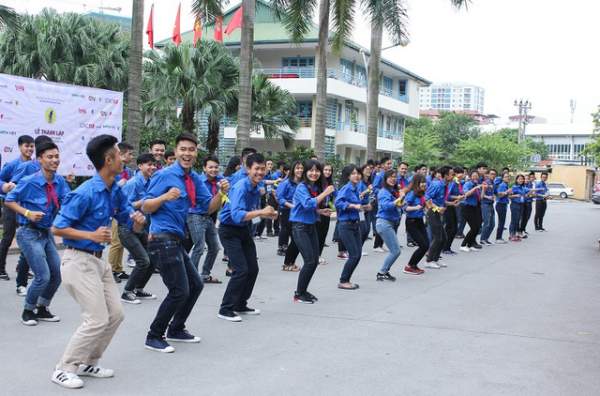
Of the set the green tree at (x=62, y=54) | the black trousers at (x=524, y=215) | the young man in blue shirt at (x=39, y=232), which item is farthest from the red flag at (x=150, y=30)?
the young man in blue shirt at (x=39, y=232)

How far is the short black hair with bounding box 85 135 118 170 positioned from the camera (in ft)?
16.2

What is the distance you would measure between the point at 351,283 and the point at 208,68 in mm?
15488

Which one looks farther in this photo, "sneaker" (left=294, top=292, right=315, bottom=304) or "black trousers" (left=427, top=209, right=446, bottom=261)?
"black trousers" (left=427, top=209, right=446, bottom=261)

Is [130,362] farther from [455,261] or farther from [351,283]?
[455,261]

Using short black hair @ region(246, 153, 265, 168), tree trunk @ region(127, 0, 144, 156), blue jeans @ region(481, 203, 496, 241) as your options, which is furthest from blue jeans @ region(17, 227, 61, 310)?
blue jeans @ region(481, 203, 496, 241)

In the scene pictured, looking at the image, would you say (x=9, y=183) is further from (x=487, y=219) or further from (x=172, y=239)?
(x=487, y=219)

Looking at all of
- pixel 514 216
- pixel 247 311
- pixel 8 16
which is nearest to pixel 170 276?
pixel 247 311

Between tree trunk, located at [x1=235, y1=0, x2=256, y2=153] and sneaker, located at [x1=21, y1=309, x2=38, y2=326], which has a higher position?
tree trunk, located at [x1=235, y1=0, x2=256, y2=153]

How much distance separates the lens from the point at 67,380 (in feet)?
15.7

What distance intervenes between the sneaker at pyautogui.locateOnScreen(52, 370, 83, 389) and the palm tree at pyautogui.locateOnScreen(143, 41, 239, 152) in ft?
60.5

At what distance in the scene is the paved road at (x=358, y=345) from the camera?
5.05m

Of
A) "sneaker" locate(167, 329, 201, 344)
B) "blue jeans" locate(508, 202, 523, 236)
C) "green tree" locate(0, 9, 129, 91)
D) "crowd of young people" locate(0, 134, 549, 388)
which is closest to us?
"crowd of young people" locate(0, 134, 549, 388)

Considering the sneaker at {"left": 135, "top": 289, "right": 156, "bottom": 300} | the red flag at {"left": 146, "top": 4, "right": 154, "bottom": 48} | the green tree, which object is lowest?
the sneaker at {"left": 135, "top": 289, "right": 156, "bottom": 300}

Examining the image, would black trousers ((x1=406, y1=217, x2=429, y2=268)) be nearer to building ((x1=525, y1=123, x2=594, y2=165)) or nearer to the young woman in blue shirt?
the young woman in blue shirt
